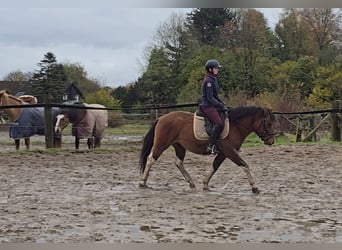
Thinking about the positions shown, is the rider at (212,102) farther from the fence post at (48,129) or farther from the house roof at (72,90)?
the house roof at (72,90)

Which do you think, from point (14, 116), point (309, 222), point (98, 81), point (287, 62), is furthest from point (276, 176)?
point (98, 81)

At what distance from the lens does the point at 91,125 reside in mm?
5668

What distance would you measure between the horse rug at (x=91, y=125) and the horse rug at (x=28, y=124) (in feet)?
0.90

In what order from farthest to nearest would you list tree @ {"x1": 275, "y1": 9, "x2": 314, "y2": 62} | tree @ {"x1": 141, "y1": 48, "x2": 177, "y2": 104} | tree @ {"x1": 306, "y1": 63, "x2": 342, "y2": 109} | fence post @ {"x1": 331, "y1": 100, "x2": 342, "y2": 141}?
tree @ {"x1": 141, "y1": 48, "x2": 177, "y2": 104}
tree @ {"x1": 275, "y1": 9, "x2": 314, "y2": 62}
tree @ {"x1": 306, "y1": 63, "x2": 342, "y2": 109}
fence post @ {"x1": 331, "y1": 100, "x2": 342, "y2": 141}

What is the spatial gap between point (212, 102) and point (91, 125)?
277cm

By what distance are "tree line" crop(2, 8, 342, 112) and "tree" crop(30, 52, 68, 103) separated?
1321mm

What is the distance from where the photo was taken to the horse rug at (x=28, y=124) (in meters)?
5.46

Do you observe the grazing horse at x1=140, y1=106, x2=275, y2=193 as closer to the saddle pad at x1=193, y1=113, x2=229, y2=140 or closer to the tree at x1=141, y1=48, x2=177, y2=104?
the saddle pad at x1=193, y1=113, x2=229, y2=140

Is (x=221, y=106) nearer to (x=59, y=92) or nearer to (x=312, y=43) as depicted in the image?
(x=312, y=43)

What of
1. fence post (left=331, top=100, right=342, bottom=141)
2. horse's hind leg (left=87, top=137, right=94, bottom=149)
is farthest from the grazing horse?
fence post (left=331, top=100, right=342, bottom=141)

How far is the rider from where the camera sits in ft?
10.1

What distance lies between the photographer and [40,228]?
2129mm

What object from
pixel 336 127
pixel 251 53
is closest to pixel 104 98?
pixel 251 53

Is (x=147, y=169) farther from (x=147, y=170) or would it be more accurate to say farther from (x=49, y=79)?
(x=49, y=79)
